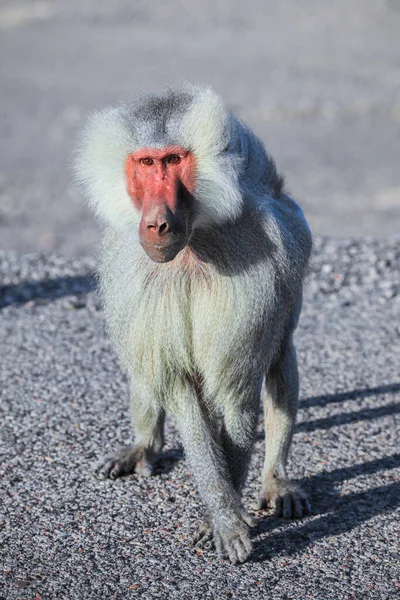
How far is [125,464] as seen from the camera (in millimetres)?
4879

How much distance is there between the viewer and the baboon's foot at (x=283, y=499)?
4.45m

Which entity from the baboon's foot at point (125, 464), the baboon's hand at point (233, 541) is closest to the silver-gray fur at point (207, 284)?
the baboon's hand at point (233, 541)

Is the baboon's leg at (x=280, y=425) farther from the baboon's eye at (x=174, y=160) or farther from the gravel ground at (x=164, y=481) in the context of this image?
the baboon's eye at (x=174, y=160)

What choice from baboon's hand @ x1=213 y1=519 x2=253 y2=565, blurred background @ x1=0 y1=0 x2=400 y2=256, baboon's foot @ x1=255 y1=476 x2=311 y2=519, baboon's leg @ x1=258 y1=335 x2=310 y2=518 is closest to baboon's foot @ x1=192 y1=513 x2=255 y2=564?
baboon's hand @ x1=213 y1=519 x2=253 y2=565

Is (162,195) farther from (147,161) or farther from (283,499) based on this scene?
(283,499)

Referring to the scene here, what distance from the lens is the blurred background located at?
13.6m

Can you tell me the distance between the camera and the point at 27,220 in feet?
42.4

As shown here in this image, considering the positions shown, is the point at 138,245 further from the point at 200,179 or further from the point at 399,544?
the point at 399,544

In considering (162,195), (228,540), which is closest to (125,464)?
(228,540)

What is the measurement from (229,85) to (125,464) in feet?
57.7

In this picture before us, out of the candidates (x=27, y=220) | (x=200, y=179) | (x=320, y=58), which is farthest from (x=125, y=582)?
(x=320, y=58)

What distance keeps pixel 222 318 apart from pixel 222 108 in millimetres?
866

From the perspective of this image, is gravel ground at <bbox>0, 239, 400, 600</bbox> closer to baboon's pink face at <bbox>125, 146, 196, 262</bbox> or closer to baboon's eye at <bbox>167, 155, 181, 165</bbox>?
baboon's pink face at <bbox>125, 146, 196, 262</bbox>

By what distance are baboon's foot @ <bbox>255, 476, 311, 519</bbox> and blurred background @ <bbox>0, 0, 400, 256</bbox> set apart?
6.63 feet
